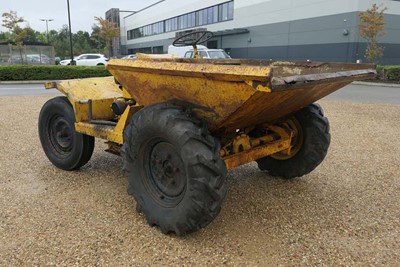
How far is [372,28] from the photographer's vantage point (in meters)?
19.6

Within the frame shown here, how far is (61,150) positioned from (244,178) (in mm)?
2327

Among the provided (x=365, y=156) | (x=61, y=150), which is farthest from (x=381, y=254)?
(x=61, y=150)

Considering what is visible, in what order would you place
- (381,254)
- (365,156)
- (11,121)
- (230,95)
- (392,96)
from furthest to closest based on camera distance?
(392,96) → (11,121) → (365,156) → (381,254) → (230,95)

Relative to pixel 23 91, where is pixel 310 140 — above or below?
above

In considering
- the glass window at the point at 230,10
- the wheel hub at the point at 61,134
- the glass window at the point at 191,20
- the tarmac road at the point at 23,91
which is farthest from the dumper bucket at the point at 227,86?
the glass window at the point at 191,20

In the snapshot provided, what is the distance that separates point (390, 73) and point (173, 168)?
18.7 meters

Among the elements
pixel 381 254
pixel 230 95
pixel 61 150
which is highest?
pixel 230 95

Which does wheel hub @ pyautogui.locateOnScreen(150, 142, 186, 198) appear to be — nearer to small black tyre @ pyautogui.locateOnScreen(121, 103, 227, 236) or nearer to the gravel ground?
small black tyre @ pyautogui.locateOnScreen(121, 103, 227, 236)

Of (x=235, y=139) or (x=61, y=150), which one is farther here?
(x=61, y=150)

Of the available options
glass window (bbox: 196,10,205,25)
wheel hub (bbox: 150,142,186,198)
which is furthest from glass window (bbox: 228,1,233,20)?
wheel hub (bbox: 150,142,186,198)

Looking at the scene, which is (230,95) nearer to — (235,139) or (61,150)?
(235,139)

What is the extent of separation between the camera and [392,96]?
42.7 feet

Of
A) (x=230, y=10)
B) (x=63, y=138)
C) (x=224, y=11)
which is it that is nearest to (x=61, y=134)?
(x=63, y=138)

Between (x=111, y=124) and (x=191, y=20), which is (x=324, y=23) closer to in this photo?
(x=191, y=20)
